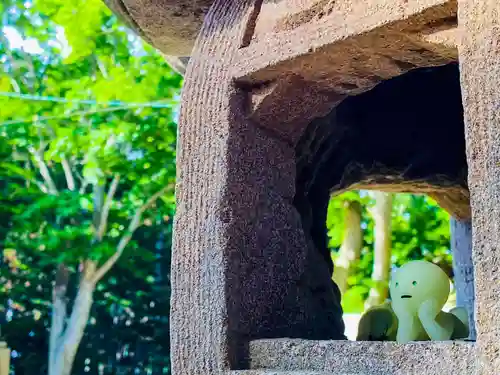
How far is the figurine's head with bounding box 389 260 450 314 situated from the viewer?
1838 millimetres

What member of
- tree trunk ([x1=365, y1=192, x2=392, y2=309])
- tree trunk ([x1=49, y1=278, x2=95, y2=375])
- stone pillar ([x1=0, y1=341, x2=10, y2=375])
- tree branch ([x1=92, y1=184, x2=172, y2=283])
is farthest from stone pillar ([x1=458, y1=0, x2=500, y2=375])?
tree trunk ([x1=49, y1=278, x2=95, y2=375])

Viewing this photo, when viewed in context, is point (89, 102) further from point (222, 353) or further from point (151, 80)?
point (222, 353)

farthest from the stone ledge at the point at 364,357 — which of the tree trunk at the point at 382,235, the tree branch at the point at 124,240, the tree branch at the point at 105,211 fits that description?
the tree branch at the point at 105,211

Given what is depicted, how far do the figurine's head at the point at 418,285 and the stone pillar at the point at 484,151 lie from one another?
1.53 feet

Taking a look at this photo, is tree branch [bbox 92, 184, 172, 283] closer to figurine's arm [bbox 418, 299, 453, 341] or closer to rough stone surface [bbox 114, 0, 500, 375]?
rough stone surface [bbox 114, 0, 500, 375]

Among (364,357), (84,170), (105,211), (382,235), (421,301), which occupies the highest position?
(84,170)

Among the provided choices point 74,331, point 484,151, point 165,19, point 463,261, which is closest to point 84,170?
point 74,331

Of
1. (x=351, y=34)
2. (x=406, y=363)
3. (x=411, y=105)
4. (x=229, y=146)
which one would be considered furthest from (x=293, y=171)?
(x=411, y=105)

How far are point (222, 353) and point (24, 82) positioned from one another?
5642 mm

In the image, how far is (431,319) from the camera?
1840 millimetres

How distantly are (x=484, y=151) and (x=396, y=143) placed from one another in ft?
5.53

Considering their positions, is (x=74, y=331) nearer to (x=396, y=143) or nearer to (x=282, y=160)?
(x=396, y=143)

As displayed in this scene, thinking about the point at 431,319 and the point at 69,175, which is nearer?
the point at 431,319

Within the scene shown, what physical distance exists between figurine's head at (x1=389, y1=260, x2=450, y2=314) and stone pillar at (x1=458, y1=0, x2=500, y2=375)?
1.53 feet
